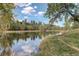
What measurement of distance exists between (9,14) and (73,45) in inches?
15.7

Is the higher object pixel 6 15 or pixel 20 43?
pixel 6 15

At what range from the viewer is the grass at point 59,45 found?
4.02 feet

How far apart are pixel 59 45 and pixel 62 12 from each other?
0.61 feet

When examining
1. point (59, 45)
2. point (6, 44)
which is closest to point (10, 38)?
point (6, 44)

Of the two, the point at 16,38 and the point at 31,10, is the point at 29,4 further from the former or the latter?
the point at 16,38

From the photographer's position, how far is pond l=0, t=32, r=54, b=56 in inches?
48.7

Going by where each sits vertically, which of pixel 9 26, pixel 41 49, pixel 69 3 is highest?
pixel 69 3

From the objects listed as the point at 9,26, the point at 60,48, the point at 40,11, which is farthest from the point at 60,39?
the point at 9,26

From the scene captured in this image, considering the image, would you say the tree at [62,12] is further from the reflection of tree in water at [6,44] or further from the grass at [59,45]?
the reflection of tree in water at [6,44]

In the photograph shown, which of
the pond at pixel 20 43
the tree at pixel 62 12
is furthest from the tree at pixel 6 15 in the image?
the tree at pixel 62 12

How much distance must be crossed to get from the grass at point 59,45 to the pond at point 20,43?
0.11 ft

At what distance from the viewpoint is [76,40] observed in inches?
48.4

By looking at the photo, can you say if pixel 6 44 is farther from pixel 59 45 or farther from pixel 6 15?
pixel 59 45

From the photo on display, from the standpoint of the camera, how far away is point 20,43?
1.25 meters
